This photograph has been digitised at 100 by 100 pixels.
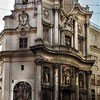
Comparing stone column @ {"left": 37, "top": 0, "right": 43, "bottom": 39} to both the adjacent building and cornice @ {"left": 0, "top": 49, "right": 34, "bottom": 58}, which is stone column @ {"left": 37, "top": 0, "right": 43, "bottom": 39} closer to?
the adjacent building

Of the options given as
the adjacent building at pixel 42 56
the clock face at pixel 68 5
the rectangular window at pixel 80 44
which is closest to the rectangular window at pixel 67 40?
the adjacent building at pixel 42 56

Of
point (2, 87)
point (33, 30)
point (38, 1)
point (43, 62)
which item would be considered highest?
point (38, 1)

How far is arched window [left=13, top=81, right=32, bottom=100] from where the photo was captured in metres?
36.5

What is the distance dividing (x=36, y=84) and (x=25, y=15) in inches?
324

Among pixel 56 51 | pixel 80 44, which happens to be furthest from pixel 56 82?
pixel 80 44

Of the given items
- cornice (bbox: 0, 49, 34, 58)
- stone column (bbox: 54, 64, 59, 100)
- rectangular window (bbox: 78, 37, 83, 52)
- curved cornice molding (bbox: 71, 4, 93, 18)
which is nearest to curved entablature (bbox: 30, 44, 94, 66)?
cornice (bbox: 0, 49, 34, 58)

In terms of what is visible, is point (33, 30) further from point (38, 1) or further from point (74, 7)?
point (74, 7)

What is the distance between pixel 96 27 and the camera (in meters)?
47.7

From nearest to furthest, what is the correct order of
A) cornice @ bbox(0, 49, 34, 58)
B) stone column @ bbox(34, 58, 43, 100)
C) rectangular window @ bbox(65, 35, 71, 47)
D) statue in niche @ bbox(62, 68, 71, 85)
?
stone column @ bbox(34, 58, 43, 100) < cornice @ bbox(0, 49, 34, 58) < statue in niche @ bbox(62, 68, 71, 85) < rectangular window @ bbox(65, 35, 71, 47)

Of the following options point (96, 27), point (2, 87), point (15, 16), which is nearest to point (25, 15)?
point (15, 16)

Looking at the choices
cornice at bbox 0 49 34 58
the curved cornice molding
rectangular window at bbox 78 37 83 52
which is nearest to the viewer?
cornice at bbox 0 49 34 58

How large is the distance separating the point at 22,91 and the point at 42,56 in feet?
14.3

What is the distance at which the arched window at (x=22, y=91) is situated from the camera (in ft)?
120

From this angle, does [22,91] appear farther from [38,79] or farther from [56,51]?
[56,51]
